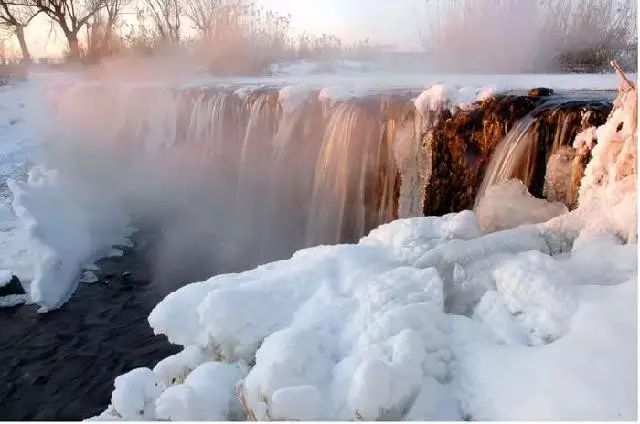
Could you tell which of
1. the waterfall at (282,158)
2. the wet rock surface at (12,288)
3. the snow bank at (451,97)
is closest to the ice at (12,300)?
the wet rock surface at (12,288)

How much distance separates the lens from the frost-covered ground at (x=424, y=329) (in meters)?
1.97

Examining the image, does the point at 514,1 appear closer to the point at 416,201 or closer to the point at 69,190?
the point at 416,201

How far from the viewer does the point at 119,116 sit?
13.0 metres

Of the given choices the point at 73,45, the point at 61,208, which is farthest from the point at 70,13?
the point at 61,208

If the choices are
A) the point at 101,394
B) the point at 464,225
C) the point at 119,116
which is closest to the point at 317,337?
the point at 464,225

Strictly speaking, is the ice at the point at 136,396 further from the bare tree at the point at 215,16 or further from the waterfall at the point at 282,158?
the bare tree at the point at 215,16

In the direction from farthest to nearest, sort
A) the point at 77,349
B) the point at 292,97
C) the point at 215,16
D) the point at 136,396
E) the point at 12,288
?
1. the point at 215,16
2. the point at 292,97
3. the point at 12,288
4. the point at 77,349
5. the point at 136,396

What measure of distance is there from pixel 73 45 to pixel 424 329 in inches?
932

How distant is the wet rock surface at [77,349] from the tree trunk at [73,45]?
56.9 feet

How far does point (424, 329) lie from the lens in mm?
2287

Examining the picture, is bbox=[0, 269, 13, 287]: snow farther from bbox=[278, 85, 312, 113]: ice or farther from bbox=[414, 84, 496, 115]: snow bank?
bbox=[414, 84, 496, 115]: snow bank

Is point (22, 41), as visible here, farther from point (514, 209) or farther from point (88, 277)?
point (514, 209)

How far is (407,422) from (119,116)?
1261 centimetres

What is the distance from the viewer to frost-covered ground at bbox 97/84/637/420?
197 centimetres
